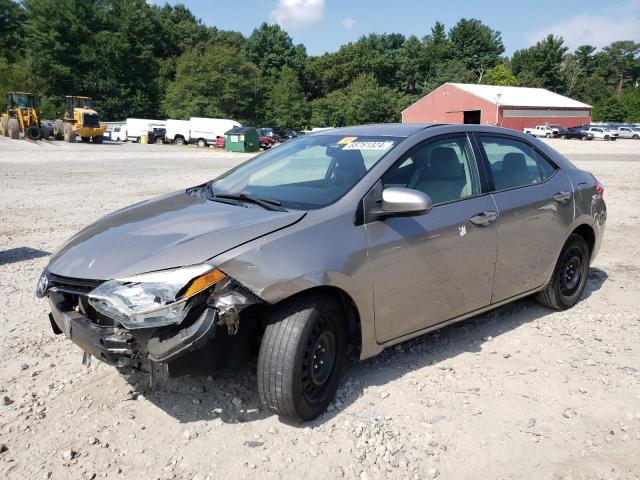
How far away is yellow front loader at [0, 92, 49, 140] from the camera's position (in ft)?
123

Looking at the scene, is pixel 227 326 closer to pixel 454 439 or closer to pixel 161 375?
pixel 161 375

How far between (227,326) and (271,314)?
0.30m

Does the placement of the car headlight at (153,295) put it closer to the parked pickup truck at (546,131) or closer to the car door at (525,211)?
the car door at (525,211)

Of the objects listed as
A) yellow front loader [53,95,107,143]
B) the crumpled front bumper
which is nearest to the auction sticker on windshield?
the crumpled front bumper

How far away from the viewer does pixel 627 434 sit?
121 inches

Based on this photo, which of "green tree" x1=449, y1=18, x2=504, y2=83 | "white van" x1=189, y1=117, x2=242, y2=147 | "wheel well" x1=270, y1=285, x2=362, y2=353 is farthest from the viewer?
"green tree" x1=449, y1=18, x2=504, y2=83

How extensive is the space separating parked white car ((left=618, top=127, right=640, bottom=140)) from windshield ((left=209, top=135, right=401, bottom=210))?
59782 millimetres

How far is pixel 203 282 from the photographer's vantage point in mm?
2727

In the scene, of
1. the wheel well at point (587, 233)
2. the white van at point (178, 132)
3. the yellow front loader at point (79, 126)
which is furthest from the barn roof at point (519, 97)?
the wheel well at point (587, 233)

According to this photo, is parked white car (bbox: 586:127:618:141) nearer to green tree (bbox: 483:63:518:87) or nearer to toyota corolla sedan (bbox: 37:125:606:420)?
green tree (bbox: 483:63:518:87)

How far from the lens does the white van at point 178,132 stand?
146 feet

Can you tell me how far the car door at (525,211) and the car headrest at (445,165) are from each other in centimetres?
32

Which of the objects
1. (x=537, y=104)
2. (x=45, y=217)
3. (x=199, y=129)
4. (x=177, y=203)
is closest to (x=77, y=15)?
(x=199, y=129)

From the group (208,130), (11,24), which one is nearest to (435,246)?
(208,130)
